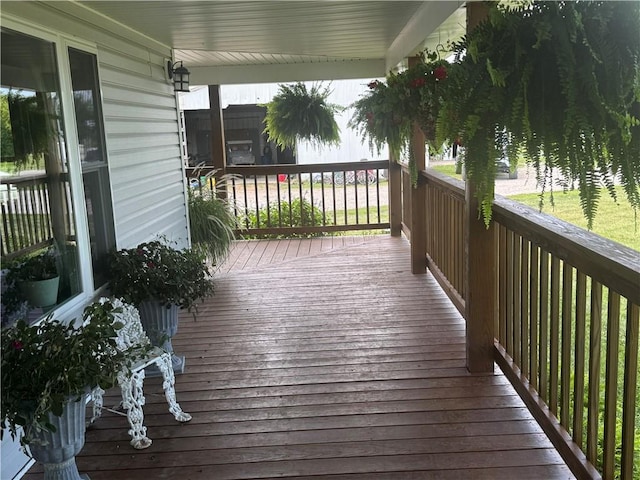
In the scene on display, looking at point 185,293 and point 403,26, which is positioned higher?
point 403,26

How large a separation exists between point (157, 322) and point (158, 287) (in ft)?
0.73

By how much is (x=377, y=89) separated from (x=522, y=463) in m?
2.05

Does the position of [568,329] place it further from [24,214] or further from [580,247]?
[24,214]

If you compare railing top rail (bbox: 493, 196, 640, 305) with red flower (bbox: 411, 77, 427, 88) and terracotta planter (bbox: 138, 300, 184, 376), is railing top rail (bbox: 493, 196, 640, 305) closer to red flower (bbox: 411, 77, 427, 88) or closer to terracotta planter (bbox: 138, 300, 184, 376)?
red flower (bbox: 411, 77, 427, 88)

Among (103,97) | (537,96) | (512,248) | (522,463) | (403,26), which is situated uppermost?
(403,26)

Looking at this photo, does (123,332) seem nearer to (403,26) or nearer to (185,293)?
(185,293)

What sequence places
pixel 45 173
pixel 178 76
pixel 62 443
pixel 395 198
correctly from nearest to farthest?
1. pixel 62 443
2. pixel 45 173
3. pixel 178 76
4. pixel 395 198

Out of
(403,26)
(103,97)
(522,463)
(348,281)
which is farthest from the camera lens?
(348,281)

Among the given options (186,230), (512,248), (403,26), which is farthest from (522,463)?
(186,230)

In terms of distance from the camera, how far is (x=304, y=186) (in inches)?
330

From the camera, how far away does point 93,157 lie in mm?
3582

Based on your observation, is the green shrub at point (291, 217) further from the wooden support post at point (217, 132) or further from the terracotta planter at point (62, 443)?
the terracotta planter at point (62, 443)

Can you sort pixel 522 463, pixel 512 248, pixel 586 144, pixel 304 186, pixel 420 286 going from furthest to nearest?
pixel 304 186 → pixel 420 286 → pixel 512 248 → pixel 522 463 → pixel 586 144

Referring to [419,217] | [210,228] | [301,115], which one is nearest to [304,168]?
[301,115]
